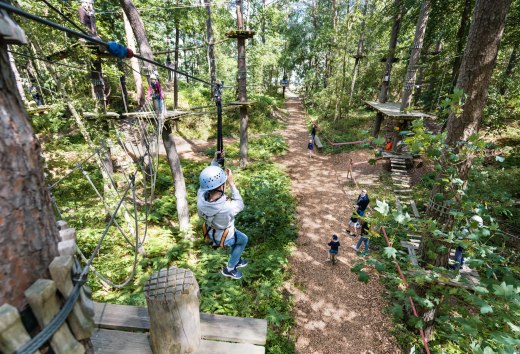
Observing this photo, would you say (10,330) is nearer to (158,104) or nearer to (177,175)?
(158,104)

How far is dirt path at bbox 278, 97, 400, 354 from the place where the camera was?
6.10 meters

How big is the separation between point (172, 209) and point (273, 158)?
7946 millimetres

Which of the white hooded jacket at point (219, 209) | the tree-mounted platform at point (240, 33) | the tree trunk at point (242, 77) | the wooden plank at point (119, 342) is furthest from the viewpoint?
the tree trunk at point (242, 77)

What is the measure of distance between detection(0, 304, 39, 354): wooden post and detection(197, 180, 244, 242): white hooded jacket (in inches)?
119

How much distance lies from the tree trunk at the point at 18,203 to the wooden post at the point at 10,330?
7cm

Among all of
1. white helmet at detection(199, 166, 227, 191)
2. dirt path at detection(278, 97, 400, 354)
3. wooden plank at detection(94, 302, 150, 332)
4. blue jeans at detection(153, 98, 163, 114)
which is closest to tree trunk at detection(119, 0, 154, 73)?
blue jeans at detection(153, 98, 163, 114)

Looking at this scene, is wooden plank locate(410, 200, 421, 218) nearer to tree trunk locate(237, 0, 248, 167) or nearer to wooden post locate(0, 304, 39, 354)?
tree trunk locate(237, 0, 248, 167)

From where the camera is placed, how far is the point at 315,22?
32.2 metres

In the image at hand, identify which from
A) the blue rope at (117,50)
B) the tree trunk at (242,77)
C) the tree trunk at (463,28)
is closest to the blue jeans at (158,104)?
the blue rope at (117,50)

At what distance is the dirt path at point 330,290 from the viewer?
6.10 metres

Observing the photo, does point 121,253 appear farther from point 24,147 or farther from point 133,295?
point 24,147

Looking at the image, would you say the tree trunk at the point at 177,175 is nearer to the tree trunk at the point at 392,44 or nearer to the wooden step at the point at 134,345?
the wooden step at the point at 134,345

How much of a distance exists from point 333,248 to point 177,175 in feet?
18.2

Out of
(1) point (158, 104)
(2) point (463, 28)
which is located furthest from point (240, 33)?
(2) point (463, 28)
